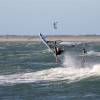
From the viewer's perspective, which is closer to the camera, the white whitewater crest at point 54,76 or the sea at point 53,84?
the sea at point 53,84

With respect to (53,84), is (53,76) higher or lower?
higher

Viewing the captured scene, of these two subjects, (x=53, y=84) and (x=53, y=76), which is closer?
(x=53, y=84)

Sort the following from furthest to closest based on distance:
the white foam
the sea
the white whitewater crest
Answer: the white foam
the white whitewater crest
the sea

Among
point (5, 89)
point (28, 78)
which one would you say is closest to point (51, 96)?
point (5, 89)

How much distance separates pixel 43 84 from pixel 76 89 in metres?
2.79

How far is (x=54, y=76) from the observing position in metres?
39.9

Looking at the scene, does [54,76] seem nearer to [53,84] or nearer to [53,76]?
[53,76]

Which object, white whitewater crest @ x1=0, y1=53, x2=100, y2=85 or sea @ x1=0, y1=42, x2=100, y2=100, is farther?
white whitewater crest @ x1=0, y1=53, x2=100, y2=85

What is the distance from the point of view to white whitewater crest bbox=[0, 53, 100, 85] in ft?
126

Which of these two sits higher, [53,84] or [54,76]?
[54,76]

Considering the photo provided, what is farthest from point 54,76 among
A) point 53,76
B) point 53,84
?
point 53,84

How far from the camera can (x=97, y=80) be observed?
124 ft

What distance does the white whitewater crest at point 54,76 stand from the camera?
3832 cm

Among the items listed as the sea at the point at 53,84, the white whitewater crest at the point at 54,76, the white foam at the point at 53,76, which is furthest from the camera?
the white foam at the point at 53,76
